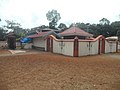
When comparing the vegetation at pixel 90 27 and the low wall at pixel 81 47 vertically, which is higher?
the vegetation at pixel 90 27

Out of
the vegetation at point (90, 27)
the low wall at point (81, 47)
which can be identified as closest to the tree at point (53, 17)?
the vegetation at point (90, 27)

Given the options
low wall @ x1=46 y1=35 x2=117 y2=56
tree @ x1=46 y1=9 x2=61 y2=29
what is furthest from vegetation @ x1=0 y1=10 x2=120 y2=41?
low wall @ x1=46 y1=35 x2=117 y2=56

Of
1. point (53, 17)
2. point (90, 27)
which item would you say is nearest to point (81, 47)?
point (90, 27)

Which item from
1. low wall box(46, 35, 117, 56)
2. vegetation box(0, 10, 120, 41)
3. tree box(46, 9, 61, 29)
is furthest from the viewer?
tree box(46, 9, 61, 29)

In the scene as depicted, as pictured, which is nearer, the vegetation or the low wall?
the low wall

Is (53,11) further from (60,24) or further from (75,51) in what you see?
(75,51)

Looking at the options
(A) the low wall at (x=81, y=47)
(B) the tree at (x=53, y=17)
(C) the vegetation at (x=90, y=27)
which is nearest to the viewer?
(A) the low wall at (x=81, y=47)

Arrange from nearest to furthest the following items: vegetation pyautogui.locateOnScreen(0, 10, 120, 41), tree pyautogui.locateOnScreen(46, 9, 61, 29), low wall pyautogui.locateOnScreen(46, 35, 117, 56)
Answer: low wall pyautogui.locateOnScreen(46, 35, 117, 56) → vegetation pyautogui.locateOnScreen(0, 10, 120, 41) → tree pyautogui.locateOnScreen(46, 9, 61, 29)

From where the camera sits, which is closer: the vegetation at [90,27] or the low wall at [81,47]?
the low wall at [81,47]

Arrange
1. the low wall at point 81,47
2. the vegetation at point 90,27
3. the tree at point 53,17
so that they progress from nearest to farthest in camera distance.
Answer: the low wall at point 81,47, the vegetation at point 90,27, the tree at point 53,17

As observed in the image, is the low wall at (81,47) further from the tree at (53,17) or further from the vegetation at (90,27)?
the tree at (53,17)

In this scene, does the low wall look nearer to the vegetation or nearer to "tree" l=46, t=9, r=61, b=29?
the vegetation

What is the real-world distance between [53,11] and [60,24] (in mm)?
6217

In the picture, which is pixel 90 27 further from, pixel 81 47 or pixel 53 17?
pixel 81 47
